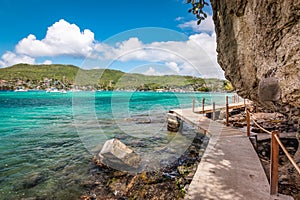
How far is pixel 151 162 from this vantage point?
23.4ft

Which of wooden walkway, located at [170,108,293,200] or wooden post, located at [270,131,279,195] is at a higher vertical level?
wooden post, located at [270,131,279,195]

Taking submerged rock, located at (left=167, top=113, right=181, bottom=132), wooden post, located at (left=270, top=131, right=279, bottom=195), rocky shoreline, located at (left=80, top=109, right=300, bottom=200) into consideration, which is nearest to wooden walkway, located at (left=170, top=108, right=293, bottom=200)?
wooden post, located at (left=270, top=131, right=279, bottom=195)

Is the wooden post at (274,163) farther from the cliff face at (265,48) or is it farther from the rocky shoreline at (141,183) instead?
the rocky shoreline at (141,183)

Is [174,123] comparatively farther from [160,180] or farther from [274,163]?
[274,163]

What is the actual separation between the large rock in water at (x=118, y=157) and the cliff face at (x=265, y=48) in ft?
15.3

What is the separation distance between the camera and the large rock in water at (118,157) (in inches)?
246

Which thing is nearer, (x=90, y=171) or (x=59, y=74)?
(x=90, y=171)

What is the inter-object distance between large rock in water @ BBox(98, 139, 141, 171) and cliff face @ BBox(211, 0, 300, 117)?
15.3ft

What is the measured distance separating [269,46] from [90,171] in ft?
21.9

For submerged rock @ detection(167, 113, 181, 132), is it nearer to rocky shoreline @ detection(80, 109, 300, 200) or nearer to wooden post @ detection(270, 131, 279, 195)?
rocky shoreline @ detection(80, 109, 300, 200)

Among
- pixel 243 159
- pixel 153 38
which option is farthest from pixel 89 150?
pixel 153 38

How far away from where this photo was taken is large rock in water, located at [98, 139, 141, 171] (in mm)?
6238

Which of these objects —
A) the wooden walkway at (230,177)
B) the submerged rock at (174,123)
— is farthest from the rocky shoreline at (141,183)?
the submerged rock at (174,123)

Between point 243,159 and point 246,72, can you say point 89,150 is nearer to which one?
point 243,159
